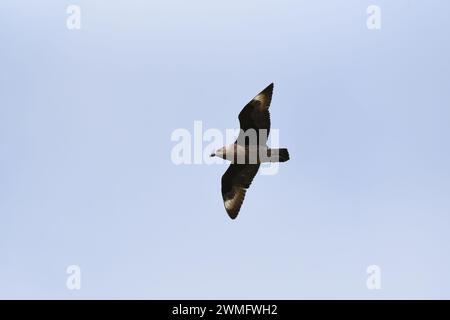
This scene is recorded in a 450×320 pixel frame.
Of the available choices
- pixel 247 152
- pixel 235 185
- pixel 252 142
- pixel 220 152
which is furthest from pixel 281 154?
pixel 235 185

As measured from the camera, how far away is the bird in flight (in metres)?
11.0

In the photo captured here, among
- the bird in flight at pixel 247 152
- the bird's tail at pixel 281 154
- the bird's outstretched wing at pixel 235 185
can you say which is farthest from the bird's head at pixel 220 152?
the bird's tail at pixel 281 154

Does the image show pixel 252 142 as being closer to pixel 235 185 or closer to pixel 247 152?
pixel 247 152

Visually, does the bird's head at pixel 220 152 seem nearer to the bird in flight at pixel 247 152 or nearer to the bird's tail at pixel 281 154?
the bird in flight at pixel 247 152

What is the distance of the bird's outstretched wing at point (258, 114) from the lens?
11031 mm

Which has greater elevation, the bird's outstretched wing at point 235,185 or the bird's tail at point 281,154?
the bird's tail at point 281,154

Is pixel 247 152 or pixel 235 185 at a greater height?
pixel 247 152

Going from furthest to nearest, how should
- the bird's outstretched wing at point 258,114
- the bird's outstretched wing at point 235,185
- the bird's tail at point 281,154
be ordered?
the bird's outstretched wing at point 235,185
the bird's outstretched wing at point 258,114
the bird's tail at point 281,154

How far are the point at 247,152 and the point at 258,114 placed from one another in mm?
741

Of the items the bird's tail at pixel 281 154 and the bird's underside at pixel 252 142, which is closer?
the bird's tail at pixel 281 154

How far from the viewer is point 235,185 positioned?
39.7 ft

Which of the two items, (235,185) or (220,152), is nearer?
(220,152)

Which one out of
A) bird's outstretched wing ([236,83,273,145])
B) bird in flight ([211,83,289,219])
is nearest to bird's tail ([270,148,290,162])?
bird in flight ([211,83,289,219])

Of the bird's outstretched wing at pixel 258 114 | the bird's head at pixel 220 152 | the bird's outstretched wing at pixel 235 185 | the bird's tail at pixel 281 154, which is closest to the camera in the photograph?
the bird's tail at pixel 281 154
